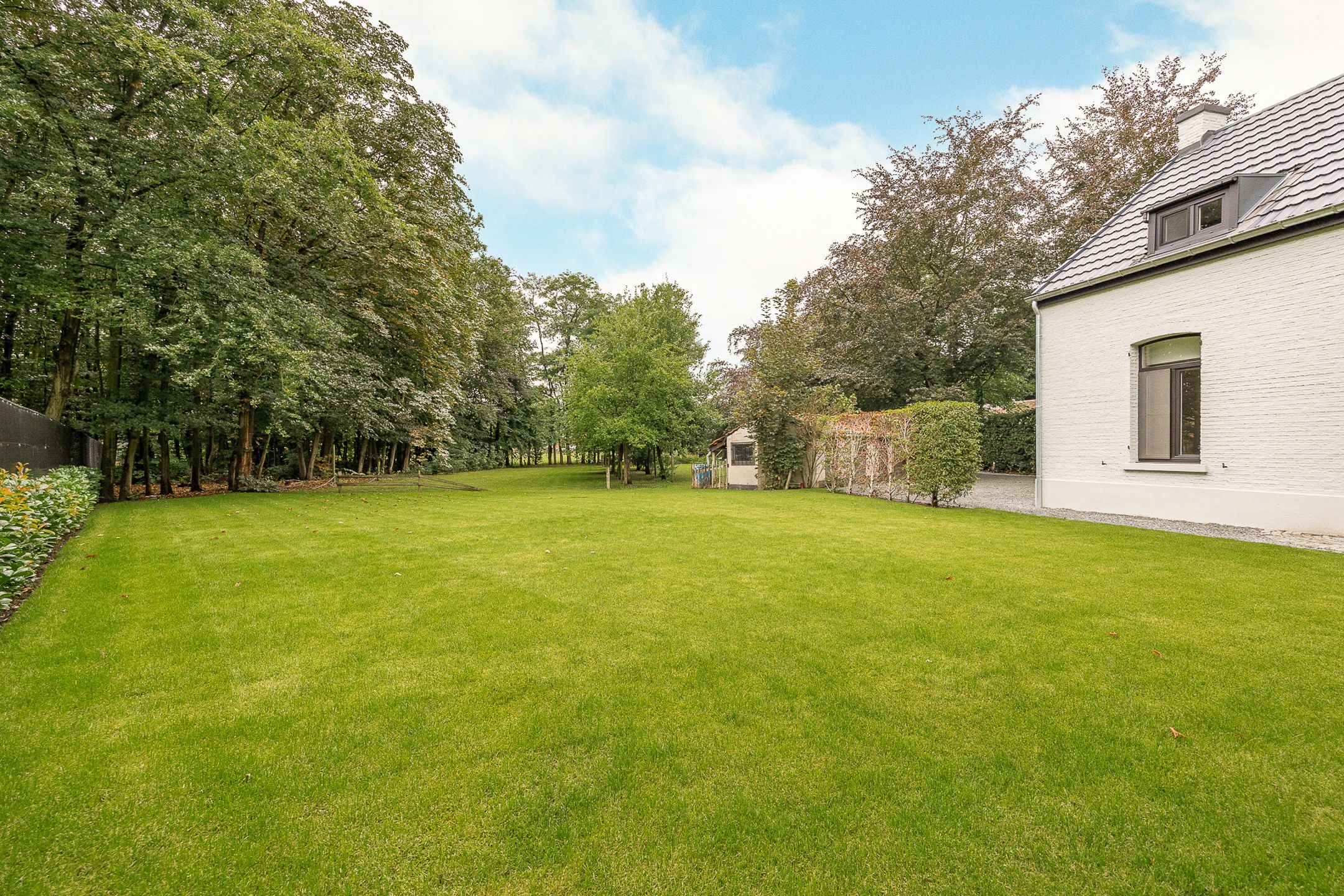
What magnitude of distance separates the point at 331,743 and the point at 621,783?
1507mm

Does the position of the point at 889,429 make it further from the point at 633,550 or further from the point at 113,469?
the point at 113,469

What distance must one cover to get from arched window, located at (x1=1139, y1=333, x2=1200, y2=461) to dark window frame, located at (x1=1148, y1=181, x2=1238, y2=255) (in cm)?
168

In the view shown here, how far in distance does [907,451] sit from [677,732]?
11311 mm

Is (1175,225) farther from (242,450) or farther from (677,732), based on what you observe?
(242,450)

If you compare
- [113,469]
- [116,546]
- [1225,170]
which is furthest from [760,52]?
[113,469]

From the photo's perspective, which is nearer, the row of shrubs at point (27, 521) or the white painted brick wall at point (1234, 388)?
the row of shrubs at point (27, 521)

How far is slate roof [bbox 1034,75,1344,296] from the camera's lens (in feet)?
25.5

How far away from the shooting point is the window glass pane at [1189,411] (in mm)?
9070

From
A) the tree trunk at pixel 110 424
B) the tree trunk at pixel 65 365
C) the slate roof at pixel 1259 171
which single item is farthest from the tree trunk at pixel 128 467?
the slate roof at pixel 1259 171

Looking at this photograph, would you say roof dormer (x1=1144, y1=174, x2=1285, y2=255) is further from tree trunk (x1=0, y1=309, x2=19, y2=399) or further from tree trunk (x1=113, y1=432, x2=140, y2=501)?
tree trunk (x1=0, y1=309, x2=19, y2=399)

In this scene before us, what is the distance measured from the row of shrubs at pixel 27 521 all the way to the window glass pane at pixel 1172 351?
15.6 metres

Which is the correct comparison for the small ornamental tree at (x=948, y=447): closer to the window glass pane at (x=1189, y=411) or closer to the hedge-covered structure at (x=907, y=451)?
the hedge-covered structure at (x=907, y=451)

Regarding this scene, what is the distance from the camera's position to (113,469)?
45.0 feet

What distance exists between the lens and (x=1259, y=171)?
874 cm
